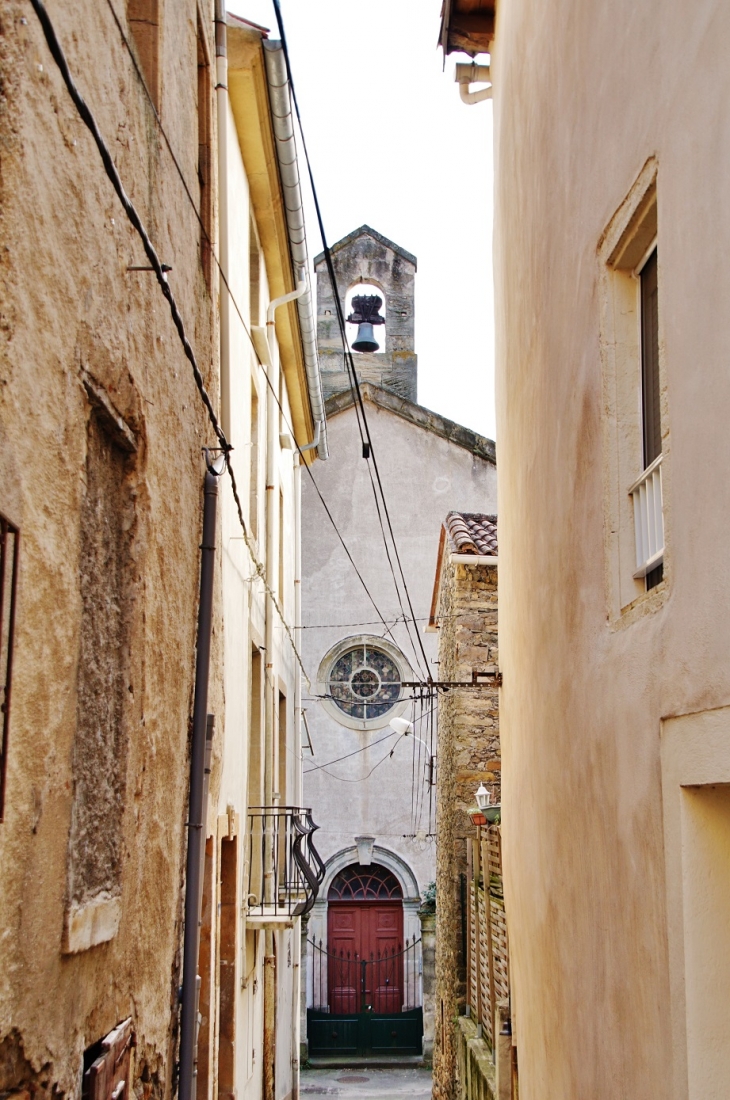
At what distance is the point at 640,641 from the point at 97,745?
195 cm

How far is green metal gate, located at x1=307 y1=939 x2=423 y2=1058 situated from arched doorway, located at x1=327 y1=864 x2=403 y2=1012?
0.06 ft

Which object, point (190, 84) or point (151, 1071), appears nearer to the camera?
point (151, 1071)

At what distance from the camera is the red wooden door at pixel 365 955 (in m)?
23.5

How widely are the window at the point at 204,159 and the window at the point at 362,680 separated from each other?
17.2 metres

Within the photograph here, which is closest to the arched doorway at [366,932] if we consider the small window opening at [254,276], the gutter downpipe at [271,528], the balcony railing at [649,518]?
the gutter downpipe at [271,528]

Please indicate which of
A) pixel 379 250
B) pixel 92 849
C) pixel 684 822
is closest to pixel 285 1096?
pixel 92 849

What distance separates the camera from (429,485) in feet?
82.9

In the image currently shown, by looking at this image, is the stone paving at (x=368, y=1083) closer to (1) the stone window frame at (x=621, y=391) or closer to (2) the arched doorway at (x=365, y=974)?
(2) the arched doorway at (x=365, y=974)

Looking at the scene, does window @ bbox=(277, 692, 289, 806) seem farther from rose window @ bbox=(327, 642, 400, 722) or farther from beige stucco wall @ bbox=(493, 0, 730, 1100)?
rose window @ bbox=(327, 642, 400, 722)

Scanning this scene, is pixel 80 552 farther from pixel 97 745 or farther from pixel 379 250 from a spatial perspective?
pixel 379 250

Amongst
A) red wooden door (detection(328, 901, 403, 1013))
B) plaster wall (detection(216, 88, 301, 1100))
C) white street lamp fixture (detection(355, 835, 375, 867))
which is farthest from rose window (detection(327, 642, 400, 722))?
plaster wall (detection(216, 88, 301, 1100))

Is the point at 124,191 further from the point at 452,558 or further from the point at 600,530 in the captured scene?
the point at 452,558

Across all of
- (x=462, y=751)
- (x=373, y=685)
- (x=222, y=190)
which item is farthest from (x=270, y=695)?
(x=373, y=685)

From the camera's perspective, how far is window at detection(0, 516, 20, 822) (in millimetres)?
3492
